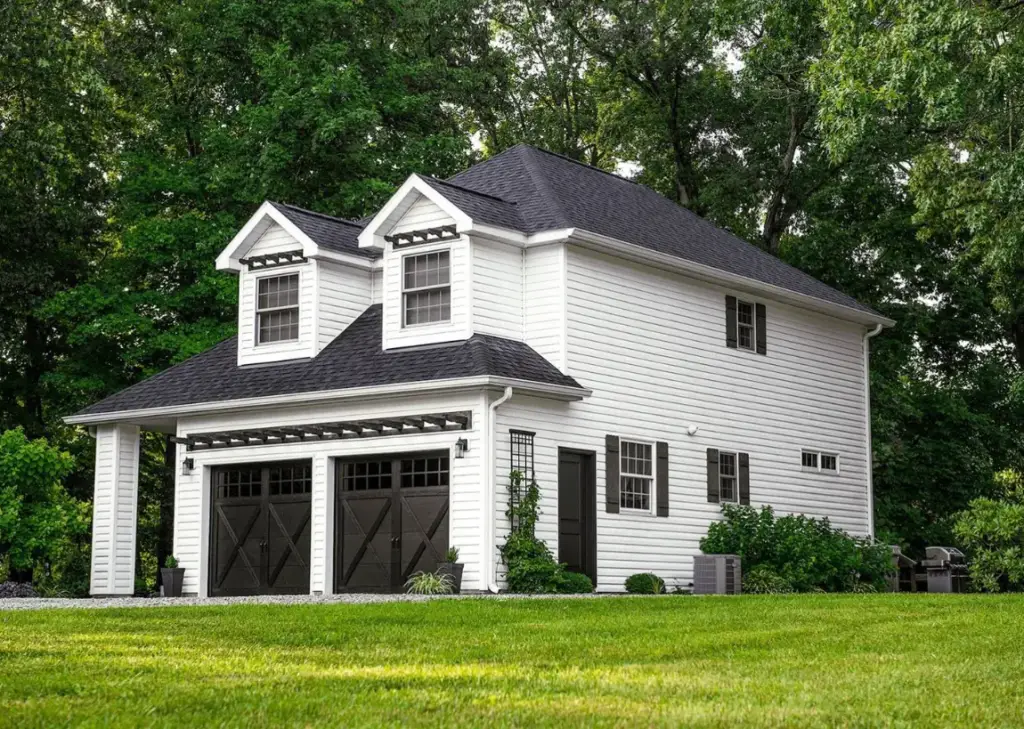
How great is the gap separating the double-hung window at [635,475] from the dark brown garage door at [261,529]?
5209mm

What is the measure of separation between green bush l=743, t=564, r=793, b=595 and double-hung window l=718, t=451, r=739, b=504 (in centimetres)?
217

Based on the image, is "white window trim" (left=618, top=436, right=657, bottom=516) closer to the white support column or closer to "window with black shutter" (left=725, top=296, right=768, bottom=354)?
"window with black shutter" (left=725, top=296, right=768, bottom=354)

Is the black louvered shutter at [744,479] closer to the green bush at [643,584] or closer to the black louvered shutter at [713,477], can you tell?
the black louvered shutter at [713,477]

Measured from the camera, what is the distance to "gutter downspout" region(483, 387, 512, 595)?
68.2 ft

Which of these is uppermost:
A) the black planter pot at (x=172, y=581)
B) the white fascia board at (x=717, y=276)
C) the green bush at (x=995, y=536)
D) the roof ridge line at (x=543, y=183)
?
the roof ridge line at (x=543, y=183)

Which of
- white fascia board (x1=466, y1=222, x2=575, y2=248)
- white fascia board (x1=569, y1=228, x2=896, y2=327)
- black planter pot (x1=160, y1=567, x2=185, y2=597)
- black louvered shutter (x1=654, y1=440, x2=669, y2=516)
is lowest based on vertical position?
black planter pot (x1=160, y1=567, x2=185, y2=597)

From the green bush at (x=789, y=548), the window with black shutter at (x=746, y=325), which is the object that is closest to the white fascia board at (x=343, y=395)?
the green bush at (x=789, y=548)

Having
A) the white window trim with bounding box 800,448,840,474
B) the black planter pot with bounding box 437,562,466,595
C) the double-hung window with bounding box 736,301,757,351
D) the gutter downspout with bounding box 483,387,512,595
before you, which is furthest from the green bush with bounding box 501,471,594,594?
the white window trim with bounding box 800,448,840,474

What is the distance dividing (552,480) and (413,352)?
9.96 feet

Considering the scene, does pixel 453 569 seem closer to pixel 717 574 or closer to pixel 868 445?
pixel 717 574

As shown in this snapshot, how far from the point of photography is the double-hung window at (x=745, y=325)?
88.5 ft

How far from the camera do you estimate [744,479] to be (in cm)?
2636

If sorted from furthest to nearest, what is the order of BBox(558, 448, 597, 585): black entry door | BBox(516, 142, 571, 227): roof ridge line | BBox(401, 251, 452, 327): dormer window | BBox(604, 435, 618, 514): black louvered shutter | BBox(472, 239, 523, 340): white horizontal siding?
BBox(516, 142, 571, 227): roof ridge line
BBox(604, 435, 618, 514): black louvered shutter
BBox(401, 251, 452, 327): dormer window
BBox(472, 239, 523, 340): white horizontal siding
BBox(558, 448, 597, 585): black entry door

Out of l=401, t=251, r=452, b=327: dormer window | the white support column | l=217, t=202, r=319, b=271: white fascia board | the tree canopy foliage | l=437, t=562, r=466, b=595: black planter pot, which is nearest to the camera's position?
l=437, t=562, r=466, b=595: black planter pot
